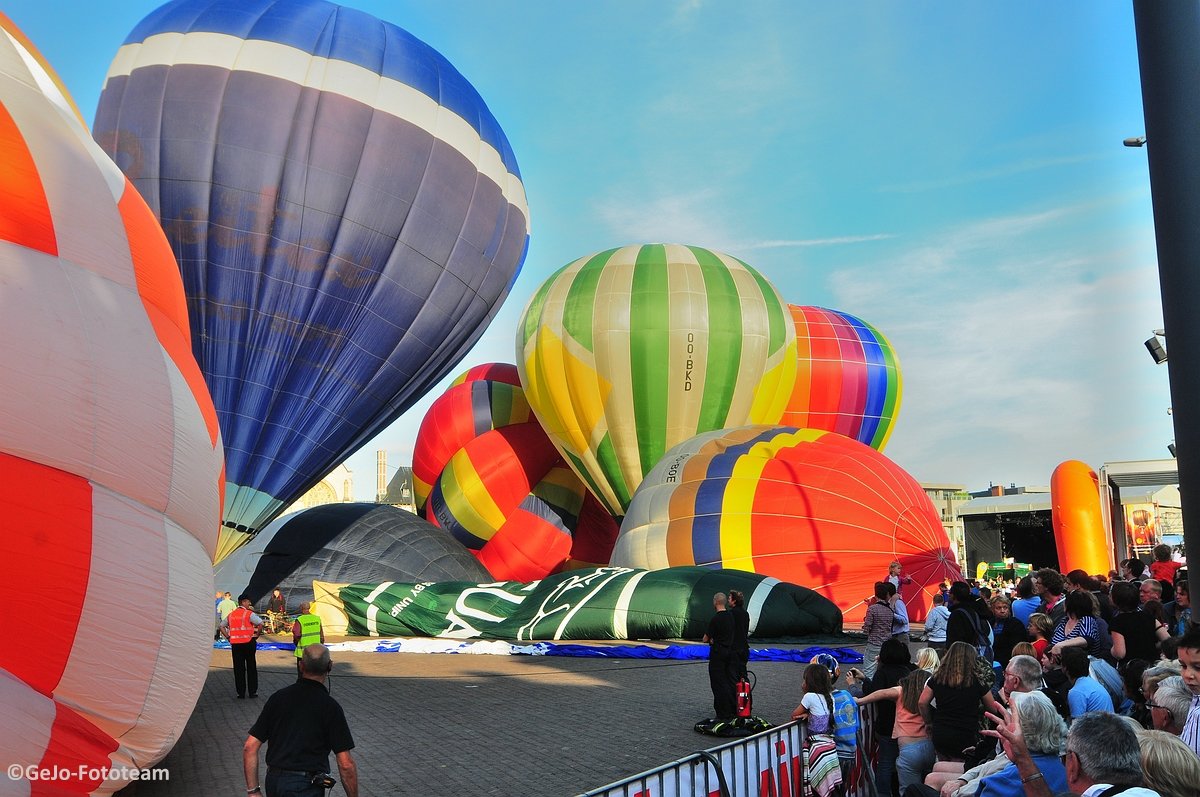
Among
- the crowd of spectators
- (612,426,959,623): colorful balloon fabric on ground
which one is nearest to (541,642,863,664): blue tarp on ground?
(612,426,959,623): colorful balloon fabric on ground

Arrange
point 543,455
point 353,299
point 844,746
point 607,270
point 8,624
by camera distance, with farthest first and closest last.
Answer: point 543,455 → point 607,270 → point 353,299 → point 844,746 → point 8,624

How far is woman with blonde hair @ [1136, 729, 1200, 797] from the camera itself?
8.96 ft

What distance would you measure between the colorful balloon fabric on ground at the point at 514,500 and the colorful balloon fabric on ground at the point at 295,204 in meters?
7.03

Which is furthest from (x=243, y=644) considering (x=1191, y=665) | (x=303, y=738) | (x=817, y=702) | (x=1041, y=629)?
(x=1191, y=665)

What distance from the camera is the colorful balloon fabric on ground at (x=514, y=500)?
23891 millimetres

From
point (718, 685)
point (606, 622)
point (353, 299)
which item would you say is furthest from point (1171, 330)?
point (353, 299)

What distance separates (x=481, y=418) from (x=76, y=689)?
21.8 m

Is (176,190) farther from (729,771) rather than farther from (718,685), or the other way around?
(729,771)

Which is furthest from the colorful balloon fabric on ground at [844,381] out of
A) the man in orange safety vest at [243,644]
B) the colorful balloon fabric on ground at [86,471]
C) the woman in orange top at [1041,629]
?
the colorful balloon fabric on ground at [86,471]

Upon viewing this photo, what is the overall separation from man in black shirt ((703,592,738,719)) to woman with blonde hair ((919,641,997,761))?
321 centimetres

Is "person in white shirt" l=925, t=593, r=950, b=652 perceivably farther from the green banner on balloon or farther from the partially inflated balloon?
the partially inflated balloon

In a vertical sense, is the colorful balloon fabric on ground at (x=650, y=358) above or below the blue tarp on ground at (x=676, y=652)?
above

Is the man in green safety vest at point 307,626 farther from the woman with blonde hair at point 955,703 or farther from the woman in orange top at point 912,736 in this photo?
the woman with blonde hair at point 955,703

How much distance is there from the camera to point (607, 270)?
22.0m
